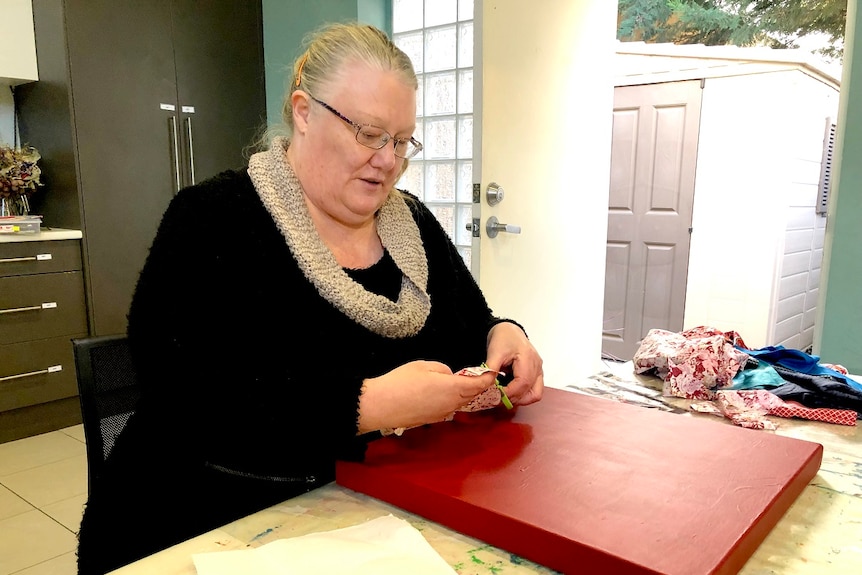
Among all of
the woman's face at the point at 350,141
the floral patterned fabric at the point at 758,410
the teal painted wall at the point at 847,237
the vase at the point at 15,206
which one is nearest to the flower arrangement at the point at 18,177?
the vase at the point at 15,206

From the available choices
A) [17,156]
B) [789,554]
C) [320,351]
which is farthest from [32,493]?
[789,554]

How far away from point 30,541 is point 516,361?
1793 millimetres

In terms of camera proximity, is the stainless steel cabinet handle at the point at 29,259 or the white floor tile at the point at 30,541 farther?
the stainless steel cabinet handle at the point at 29,259

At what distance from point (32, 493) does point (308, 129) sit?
205 cm

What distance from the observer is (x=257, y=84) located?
10.9 feet

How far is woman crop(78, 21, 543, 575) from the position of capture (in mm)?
799

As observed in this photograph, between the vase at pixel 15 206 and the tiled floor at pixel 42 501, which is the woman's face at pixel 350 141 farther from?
the vase at pixel 15 206

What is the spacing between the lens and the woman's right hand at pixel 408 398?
2.59 ft

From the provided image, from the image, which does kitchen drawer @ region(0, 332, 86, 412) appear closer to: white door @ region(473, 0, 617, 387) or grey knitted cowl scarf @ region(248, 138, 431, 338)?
white door @ region(473, 0, 617, 387)

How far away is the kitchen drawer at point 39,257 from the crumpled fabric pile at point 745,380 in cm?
250


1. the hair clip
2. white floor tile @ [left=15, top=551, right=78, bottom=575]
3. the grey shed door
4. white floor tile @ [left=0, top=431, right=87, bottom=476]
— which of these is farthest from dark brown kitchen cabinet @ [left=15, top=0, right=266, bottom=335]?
the grey shed door

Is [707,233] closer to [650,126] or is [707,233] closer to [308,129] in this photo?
[650,126]

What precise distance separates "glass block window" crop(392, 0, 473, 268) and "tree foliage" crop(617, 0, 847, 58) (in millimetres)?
1556

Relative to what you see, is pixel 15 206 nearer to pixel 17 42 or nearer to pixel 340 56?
pixel 17 42
